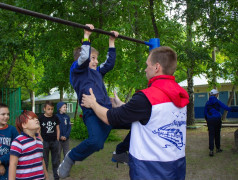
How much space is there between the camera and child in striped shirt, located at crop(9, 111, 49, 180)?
294 cm

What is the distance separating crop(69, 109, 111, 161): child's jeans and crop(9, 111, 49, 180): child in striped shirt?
19.8 inches

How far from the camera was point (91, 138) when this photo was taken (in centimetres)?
276

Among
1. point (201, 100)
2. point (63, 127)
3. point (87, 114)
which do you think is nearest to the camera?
point (87, 114)

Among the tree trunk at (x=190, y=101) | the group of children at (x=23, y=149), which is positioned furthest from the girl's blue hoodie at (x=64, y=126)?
the tree trunk at (x=190, y=101)

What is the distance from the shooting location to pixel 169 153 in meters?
2.32

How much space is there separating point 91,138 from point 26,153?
2.81 feet

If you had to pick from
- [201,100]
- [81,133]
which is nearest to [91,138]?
[81,133]

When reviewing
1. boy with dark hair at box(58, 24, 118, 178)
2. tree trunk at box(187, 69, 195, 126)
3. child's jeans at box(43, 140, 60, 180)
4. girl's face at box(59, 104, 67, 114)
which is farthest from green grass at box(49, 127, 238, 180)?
tree trunk at box(187, 69, 195, 126)

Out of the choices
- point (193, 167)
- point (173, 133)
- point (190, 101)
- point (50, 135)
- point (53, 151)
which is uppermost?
point (173, 133)

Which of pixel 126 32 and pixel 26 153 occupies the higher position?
pixel 126 32

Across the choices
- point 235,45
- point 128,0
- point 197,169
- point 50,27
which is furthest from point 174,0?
point 197,169

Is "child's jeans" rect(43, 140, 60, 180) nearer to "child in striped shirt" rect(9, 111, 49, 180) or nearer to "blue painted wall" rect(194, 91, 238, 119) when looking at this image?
"child in striped shirt" rect(9, 111, 49, 180)

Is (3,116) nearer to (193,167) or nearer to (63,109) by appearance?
(63,109)

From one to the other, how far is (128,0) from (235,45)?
15.7 ft
